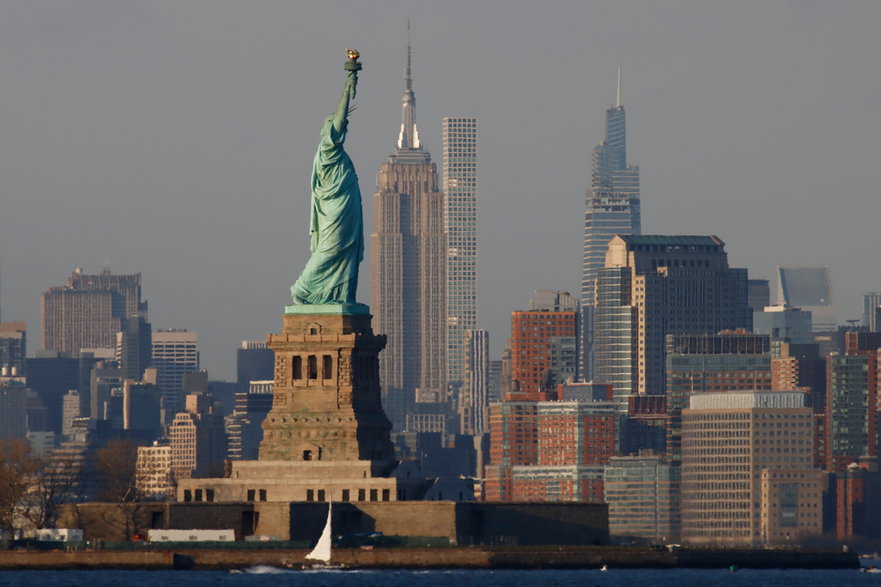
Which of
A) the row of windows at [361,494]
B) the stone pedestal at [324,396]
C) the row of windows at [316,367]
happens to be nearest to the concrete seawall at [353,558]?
the row of windows at [361,494]

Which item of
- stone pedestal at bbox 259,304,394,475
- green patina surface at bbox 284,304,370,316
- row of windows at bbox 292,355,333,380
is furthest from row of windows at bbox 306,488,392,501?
green patina surface at bbox 284,304,370,316

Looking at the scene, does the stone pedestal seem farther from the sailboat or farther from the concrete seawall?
the sailboat

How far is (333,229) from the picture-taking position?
604ft

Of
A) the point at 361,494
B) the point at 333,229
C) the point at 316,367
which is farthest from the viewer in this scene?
the point at 333,229

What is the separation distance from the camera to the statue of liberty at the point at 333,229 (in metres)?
184

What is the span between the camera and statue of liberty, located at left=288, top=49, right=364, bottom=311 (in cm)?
18375

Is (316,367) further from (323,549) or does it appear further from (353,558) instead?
(323,549)

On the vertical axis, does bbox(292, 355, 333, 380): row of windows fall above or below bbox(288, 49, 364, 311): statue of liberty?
below

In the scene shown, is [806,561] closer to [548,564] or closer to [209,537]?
[548,564]

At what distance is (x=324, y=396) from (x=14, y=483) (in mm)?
19776

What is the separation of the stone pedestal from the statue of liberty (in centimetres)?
176

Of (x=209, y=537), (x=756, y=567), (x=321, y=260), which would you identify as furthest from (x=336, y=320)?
(x=756, y=567)

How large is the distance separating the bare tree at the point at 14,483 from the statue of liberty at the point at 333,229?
20.3 m

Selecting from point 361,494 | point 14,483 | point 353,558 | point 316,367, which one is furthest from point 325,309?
point 14,483
